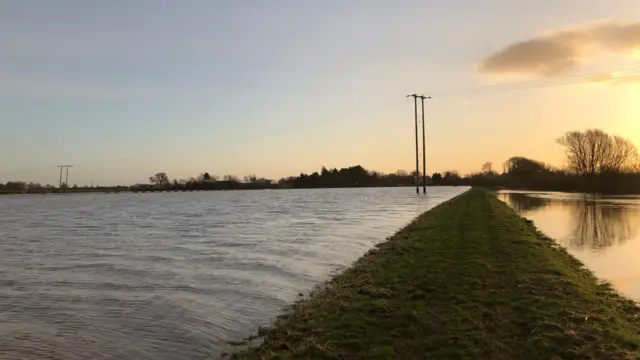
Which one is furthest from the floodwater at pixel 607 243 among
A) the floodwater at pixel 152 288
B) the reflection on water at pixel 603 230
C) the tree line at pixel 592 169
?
the tree line at pixel 592 169

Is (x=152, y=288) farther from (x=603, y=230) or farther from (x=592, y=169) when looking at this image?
(x=592, y=169)

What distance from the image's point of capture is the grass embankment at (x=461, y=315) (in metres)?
7.40

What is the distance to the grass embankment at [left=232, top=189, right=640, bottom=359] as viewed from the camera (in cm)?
740

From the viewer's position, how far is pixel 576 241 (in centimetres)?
2322

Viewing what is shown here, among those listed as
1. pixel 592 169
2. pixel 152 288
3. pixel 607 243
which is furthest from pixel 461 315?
pixel 592 169

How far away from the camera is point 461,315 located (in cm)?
909

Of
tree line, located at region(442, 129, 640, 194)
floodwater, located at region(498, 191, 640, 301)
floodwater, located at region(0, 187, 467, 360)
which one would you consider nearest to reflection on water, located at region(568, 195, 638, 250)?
floodwater, located at region(498, 191, 640, 301)

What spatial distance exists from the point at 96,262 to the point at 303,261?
840 cm

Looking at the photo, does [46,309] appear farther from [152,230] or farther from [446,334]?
[152,230]

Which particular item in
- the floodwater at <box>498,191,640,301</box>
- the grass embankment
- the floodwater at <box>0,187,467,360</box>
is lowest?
the floodwater at <box>0,187,467,360</box>

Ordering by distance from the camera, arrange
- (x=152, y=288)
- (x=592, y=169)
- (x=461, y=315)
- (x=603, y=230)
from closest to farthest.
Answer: (x=461, y=315) < (x=152, y=288) < (x=603, y=230) < (x=592, y=169)

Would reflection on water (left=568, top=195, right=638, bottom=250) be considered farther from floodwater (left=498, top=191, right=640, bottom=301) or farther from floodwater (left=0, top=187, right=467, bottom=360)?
floodwater (left=0, top=187, right=467, bottom=360)

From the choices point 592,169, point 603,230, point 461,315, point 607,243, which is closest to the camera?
point 461,315

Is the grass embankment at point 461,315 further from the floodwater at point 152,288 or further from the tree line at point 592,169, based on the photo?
the tree line at point 592,169
